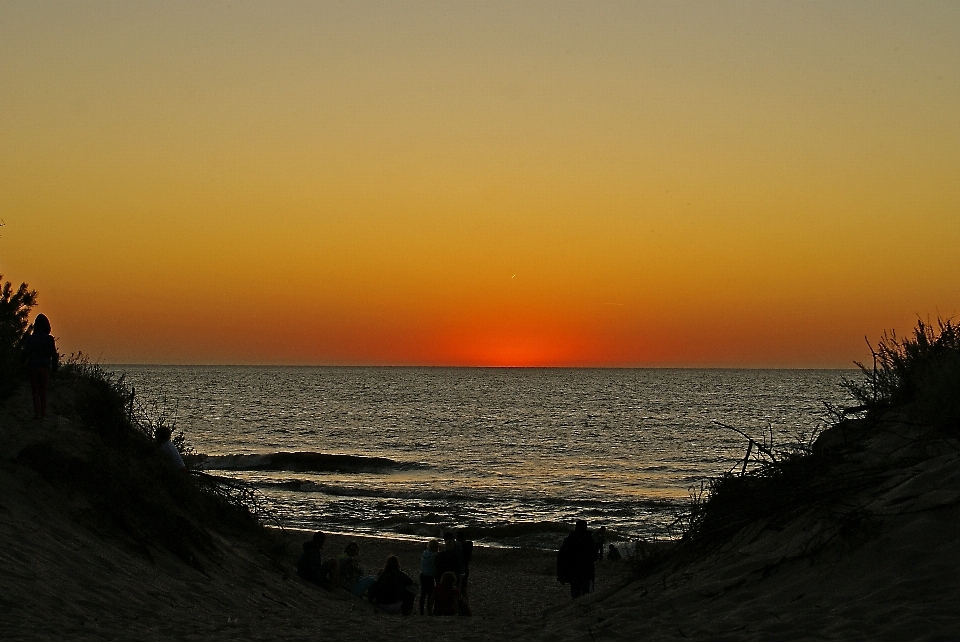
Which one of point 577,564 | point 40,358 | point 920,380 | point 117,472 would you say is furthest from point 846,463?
point 40,358

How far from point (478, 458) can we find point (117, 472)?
41100 mm

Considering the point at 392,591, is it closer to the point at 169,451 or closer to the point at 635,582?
the point at 169,451

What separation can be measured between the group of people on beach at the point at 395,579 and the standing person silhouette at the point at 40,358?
453 cm

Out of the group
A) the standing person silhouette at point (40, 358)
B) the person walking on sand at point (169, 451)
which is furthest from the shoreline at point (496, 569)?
the standing person silhouette at point (40, 358)

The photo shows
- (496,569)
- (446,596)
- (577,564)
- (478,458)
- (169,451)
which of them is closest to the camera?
(446,596)

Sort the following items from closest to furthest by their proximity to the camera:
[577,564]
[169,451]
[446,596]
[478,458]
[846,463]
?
1. [846,463]
2. [446,596]
3. [577,564]
4. [169,451]
5. [478,458]

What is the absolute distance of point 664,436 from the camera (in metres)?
66.0

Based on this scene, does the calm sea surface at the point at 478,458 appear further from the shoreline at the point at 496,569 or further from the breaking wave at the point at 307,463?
the shoreline at the point at 496,569

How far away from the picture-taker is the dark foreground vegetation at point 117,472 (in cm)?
1190

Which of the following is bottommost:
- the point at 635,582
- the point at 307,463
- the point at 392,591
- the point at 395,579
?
the point at 307,463

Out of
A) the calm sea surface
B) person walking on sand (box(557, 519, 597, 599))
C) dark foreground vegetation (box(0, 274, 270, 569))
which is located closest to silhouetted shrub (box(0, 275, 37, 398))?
dark foreground vegetation (box(0, 274, 270, 569))

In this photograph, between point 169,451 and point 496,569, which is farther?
point 496,569

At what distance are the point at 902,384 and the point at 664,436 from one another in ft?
187

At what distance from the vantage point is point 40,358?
1266 centimetres
